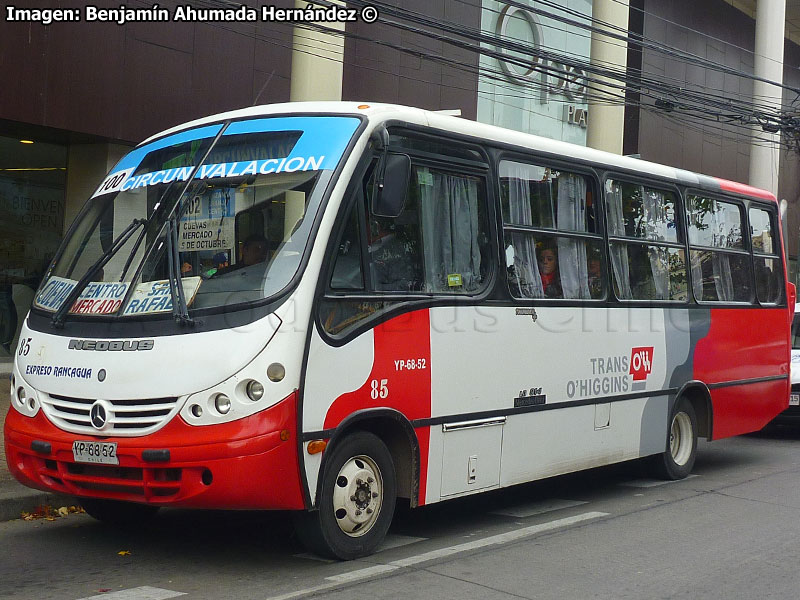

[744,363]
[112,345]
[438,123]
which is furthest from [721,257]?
→ [112,345]

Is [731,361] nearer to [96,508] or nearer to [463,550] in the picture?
[463,550]

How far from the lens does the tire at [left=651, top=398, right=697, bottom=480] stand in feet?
31.3

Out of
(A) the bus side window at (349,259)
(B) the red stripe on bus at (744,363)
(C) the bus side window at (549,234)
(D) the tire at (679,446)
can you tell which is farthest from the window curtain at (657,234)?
(A) the bus side window at (349,259)

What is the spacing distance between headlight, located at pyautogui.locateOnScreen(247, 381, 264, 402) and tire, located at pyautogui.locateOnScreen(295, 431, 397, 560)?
2.01ft

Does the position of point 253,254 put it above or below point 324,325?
above

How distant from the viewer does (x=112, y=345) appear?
588cm

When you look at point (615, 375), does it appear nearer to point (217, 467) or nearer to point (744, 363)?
point (744, 363)

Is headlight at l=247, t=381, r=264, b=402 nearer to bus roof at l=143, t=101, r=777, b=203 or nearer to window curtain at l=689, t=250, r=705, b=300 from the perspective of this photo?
bus roof at l=143, t=101, r=777, b=203

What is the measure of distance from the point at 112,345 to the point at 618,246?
4.51 m

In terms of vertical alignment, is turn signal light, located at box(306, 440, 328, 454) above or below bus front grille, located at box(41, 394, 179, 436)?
below

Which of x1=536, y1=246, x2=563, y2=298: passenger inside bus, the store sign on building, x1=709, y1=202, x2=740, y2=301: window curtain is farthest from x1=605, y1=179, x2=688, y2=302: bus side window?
the store sign on building

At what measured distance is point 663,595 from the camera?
5.58 m

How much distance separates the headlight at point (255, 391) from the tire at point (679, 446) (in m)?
→ 5.02

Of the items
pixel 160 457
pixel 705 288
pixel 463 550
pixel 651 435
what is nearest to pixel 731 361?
pixel 705 288
